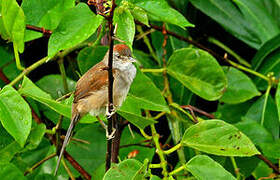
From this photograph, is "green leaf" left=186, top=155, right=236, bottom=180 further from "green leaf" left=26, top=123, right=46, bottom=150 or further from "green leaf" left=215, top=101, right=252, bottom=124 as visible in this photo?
"green leaf" left=215, top=101, right=252, bottom=124

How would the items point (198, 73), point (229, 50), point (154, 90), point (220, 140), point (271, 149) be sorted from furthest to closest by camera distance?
point (229, 50), point (198, 73), point (271, 149), point (154, 90), point (220, 140)

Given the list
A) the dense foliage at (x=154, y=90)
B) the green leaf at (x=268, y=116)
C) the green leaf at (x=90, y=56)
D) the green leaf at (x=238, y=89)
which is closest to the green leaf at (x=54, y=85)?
the dense foliage at (x=154, y=90)

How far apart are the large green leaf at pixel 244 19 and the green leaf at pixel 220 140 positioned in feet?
2.81

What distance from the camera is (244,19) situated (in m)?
2.41

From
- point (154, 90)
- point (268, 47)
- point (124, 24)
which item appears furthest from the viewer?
point (268, 47)

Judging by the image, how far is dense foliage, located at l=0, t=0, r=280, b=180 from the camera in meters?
1.53

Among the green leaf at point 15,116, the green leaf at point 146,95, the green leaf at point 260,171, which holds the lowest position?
the green leaf at point 260,171

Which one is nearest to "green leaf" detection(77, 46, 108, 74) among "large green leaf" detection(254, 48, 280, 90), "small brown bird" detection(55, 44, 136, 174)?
"small brown bird" detection(55, 44, 136, 174)

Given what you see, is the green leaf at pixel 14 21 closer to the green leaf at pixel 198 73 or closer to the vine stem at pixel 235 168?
the green leaf at pixel 198 73

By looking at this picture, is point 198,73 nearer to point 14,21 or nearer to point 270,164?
point 270,164

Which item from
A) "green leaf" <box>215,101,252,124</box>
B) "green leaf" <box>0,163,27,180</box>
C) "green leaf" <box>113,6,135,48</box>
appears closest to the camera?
"green leaf" <box>113,6,135,48</box>

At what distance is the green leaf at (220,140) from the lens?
5.19ft

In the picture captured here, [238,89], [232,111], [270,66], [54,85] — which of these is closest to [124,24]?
[54,85]

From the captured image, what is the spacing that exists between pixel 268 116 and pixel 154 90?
0.70 m
